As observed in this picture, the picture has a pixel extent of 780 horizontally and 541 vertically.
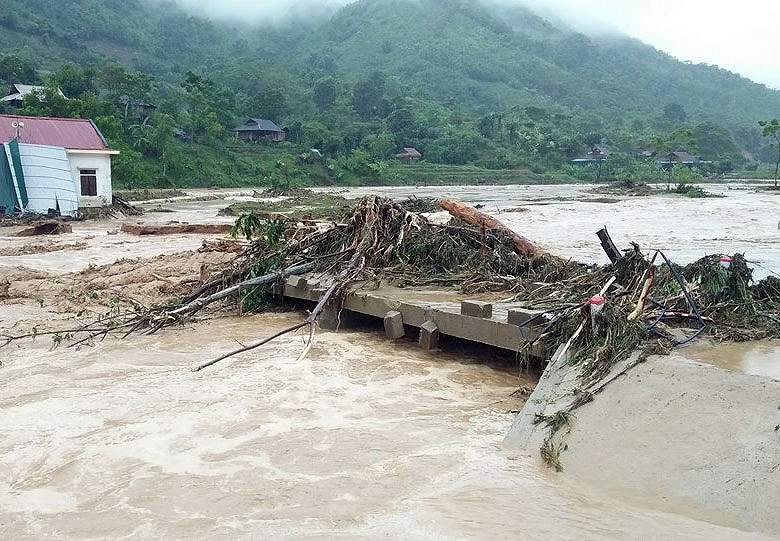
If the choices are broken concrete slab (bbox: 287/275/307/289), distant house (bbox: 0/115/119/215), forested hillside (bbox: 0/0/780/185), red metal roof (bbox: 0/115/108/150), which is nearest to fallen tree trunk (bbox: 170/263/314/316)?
broken concrete slab (bbox: 287/275/307/289)

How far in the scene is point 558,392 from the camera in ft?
20.0

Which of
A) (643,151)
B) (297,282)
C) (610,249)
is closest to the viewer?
(610,249)

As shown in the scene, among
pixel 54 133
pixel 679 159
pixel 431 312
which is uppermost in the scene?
pixel 54 133

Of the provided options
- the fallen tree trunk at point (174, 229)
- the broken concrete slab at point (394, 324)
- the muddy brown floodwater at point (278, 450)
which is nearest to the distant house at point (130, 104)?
the fallen tree trunk at point (174, 229)

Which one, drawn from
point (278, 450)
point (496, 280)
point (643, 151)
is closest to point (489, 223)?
point (496, 280)

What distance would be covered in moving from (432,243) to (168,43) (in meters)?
117

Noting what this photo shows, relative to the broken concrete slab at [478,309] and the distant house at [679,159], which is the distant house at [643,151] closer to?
the distant house at [679,159]

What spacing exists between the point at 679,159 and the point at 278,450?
7668cm

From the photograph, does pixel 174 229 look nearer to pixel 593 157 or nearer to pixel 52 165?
pixel 52 165

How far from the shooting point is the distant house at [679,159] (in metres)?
74.9

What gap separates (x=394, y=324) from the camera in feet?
28.2

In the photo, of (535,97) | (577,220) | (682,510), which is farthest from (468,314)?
(535,97)

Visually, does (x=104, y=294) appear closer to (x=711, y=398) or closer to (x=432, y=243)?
A: (x=432, y=243)

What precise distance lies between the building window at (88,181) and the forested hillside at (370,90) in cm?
1650
